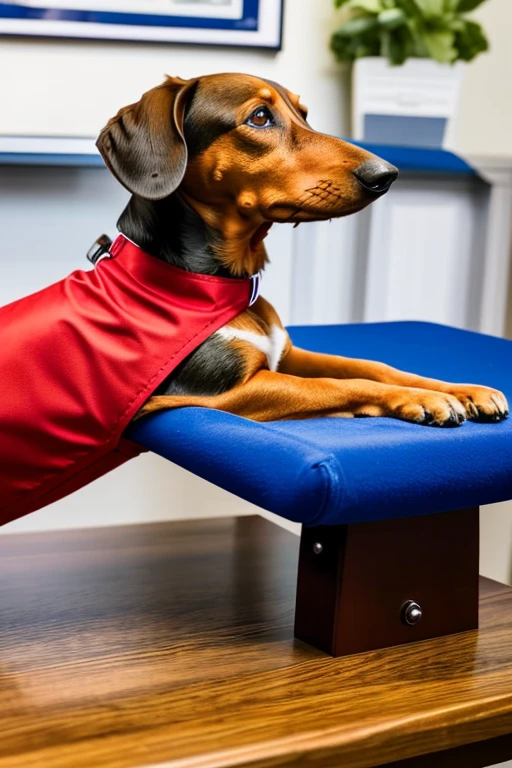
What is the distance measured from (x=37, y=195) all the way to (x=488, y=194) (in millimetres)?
990

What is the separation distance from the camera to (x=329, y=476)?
1.03 meters

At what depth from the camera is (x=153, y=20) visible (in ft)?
6.64

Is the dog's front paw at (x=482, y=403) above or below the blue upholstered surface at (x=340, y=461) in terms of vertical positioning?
above

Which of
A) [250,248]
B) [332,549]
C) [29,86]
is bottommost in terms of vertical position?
[332,549]

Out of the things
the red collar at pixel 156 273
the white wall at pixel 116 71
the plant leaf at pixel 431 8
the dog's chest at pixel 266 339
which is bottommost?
the dog's chest at pixel 266 339

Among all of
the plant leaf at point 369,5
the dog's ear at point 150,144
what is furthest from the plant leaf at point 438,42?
the dog's ear at point 150,144

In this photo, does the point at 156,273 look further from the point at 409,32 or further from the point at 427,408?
the point at 409,32

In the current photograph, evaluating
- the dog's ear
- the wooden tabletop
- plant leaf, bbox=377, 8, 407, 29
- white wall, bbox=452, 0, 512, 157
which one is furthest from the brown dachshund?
white wall, bbox=452, 0, 512, 157

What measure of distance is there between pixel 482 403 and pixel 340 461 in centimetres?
25

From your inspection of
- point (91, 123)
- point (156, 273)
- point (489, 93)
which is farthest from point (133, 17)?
point (156, 273)

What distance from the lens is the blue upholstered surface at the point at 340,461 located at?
3.44 ft

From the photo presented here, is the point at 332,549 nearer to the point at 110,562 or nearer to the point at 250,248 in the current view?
the point at 250,248

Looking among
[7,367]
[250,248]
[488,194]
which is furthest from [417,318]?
[7,367]

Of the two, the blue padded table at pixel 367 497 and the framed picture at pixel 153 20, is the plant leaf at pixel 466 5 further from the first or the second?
the blue padded table at pixel 367 497
